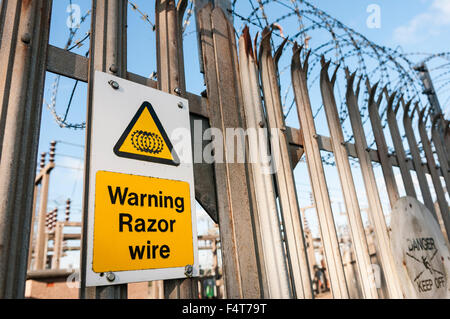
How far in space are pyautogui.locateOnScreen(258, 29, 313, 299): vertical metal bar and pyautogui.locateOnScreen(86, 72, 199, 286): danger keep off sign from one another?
0.72 metres

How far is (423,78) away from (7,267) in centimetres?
595

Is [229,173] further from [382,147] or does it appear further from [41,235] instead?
[41,235]

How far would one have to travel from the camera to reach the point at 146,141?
1490mm

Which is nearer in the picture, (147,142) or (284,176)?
(147,142)

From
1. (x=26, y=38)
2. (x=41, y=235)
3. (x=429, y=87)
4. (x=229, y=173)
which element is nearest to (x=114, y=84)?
(x=26, y=38)

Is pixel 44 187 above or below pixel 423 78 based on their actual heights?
above

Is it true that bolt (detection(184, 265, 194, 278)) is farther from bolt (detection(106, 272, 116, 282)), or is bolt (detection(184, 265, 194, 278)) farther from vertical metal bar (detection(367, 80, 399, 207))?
vertical metal bar (detection(367, 80, 399, 207))

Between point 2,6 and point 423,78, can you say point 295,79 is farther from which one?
point 423,78

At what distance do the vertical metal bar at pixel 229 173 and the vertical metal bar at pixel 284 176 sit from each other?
0.26 m

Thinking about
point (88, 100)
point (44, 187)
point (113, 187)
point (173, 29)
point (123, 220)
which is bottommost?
point (123, 220)

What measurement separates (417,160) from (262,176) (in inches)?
86.3

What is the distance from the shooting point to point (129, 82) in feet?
5.08

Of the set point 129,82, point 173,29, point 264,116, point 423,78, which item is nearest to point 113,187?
point 129,82

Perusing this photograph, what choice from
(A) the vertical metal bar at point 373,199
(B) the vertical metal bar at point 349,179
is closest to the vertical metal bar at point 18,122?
(B) the vertical metal bar at point 349,179
